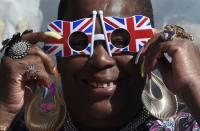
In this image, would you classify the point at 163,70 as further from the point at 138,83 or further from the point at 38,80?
Result: the point at 38,80

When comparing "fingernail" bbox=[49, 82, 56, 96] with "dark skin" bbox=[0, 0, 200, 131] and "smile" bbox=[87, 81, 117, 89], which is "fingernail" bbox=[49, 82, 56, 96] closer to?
"dark skin" bbox=[0, 0, 200, 131]

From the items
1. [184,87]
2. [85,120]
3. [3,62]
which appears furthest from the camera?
[85,120]

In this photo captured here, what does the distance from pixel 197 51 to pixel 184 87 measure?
182 millimetres

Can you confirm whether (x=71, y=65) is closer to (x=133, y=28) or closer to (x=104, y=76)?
(x=104, y=76)

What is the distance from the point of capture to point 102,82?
9.24 feet

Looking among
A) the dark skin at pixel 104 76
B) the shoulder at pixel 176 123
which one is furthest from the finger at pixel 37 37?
the shoulder at pixel 176 123

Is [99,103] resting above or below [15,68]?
below

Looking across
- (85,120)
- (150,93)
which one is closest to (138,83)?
(150,93)

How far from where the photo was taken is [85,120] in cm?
296

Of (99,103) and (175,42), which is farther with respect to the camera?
(99,103)

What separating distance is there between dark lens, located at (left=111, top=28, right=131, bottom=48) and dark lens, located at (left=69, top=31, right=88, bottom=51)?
0.14 meters

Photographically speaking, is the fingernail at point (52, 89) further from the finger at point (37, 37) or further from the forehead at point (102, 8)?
the forehead at point (102, 8)

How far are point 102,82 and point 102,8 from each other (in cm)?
38

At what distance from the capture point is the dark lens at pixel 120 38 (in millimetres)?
2869
